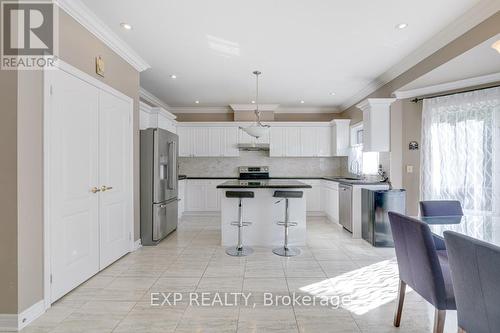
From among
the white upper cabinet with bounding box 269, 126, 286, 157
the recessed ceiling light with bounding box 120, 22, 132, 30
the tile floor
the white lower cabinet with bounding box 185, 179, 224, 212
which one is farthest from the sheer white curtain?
the recessed ceiling light with bounding box 120, 22, 132, 30

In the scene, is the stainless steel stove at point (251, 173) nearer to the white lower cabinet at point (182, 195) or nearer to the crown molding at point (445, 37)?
the white lower cabinet at point (182, 195)

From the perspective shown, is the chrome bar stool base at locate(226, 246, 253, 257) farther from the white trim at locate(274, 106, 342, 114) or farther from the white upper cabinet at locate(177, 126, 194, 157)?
the white trim at locate(274, 106, 342, 114)

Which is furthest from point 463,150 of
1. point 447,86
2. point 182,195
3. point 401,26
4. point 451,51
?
point 182,195

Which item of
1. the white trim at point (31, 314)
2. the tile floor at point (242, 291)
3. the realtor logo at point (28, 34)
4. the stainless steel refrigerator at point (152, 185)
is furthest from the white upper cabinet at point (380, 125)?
the white trim at point (31, 314)

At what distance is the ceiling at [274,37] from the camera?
Answer: 2.52 m

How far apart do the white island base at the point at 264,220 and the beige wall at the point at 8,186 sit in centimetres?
243

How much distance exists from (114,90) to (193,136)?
3.33m

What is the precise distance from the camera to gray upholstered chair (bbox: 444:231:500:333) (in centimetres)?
106

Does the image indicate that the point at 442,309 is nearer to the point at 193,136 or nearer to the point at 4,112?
the point at 4,112

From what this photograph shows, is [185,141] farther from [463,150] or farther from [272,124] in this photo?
[463,150]

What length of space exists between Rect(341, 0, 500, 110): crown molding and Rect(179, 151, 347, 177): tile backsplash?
2607 millimetres

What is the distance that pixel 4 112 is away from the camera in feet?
6.26

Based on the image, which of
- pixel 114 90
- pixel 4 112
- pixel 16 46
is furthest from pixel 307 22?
pixel 4 112

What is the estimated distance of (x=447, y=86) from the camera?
380 cm
